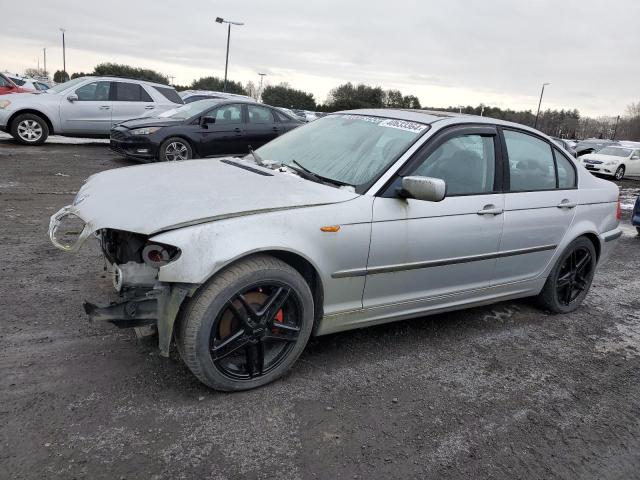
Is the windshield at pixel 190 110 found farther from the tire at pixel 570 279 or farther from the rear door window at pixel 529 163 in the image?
the tire at pixel 570 279

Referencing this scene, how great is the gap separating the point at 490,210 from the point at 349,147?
3.61 feet

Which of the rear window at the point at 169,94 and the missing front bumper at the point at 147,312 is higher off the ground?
the rear window at the point at 169,94

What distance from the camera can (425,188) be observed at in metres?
3.08

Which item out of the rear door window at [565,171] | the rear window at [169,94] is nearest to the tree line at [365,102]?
the rear window at [169,94]

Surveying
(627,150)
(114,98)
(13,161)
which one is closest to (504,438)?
(13,161)

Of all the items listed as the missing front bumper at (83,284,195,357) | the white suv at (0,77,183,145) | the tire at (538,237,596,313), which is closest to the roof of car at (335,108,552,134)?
the tire at (538,237,596,313)

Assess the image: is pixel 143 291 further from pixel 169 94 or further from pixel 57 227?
pixel 169 94

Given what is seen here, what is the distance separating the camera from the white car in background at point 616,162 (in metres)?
20.2

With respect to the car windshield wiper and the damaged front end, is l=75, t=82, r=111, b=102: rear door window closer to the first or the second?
the car windshield wiper

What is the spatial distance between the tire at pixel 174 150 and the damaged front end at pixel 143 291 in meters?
7.45

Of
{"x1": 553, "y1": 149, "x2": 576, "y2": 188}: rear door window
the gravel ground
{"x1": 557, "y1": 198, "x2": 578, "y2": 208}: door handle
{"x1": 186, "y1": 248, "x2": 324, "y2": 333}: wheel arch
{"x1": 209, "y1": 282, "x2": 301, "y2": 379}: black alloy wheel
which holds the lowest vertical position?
the gravel ground

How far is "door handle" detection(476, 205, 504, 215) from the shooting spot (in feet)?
11.9

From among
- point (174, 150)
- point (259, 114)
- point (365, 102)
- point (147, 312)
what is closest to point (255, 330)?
point (147, 312)

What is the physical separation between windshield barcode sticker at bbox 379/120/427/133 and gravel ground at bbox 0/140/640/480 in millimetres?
1496
